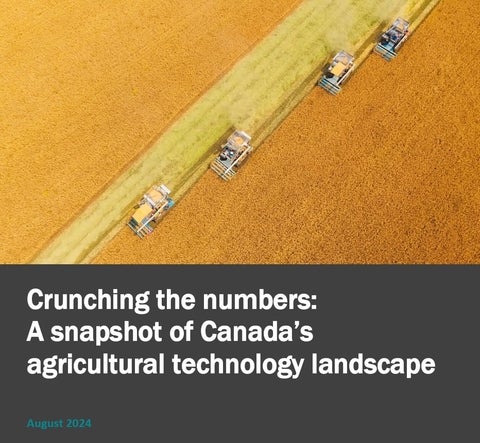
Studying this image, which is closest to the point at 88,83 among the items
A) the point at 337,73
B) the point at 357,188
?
the point at 337,73

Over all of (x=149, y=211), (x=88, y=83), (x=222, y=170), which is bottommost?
(x=149, y=211)

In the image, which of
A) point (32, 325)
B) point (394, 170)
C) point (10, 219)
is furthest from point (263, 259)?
point (10, 219)

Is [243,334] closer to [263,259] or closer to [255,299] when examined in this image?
[255,299]

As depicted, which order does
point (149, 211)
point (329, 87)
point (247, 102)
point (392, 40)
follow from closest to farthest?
point (149, 211) → point (247, 102) → point (329, 87) → point (392, 40)

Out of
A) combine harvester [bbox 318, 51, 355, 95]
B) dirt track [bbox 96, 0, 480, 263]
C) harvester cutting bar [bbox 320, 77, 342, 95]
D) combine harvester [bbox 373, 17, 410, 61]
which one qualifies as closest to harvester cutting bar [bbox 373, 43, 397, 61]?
combine harvester [bbox 373, 17, 410, 61]

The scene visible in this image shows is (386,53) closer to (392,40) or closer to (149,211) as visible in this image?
(392,40)

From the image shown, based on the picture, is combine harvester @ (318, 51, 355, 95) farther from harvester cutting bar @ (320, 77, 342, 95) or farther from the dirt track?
the dirt track

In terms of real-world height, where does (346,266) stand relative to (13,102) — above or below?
above
